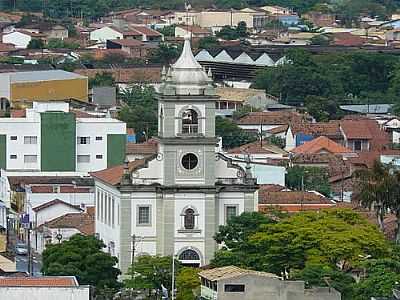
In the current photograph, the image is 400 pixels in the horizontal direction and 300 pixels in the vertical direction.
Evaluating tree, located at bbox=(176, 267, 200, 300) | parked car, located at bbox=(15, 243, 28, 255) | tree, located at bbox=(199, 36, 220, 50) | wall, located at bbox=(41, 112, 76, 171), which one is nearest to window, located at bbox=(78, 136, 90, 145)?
wall, located at bbox=(41, 112, 76, 171)

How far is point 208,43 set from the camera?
11975 cm

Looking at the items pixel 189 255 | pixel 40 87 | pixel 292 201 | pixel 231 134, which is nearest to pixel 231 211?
pixel 189 255

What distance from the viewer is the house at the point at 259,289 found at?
40438 mm

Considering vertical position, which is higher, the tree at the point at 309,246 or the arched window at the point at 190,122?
the arched window at the point at 190,122

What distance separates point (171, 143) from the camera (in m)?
49.9

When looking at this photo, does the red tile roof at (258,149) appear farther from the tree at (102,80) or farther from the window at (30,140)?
the tree at (102,80)

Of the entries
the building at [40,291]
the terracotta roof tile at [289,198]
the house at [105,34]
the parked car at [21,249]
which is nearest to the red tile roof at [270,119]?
the terracotta roof tile at [289,198]

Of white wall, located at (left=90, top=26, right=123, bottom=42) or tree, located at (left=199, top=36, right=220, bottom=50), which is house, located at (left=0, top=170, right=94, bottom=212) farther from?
white wall, located at (left=90, top=26, right=123, bottom=42)

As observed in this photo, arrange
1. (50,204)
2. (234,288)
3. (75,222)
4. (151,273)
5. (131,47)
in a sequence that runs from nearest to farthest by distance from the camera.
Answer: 1. (234,288)
2. (151,273)
3. (75,222)
4. (50,204)
5. (131,47)

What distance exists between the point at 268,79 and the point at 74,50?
23913 millimetres

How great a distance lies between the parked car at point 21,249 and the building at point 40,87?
90.2 feet

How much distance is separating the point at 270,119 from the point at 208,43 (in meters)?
38.3

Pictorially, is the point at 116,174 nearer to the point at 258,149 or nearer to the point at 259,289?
the point at 259,289

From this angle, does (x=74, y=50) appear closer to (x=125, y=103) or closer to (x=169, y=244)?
(x=125, y=103)
